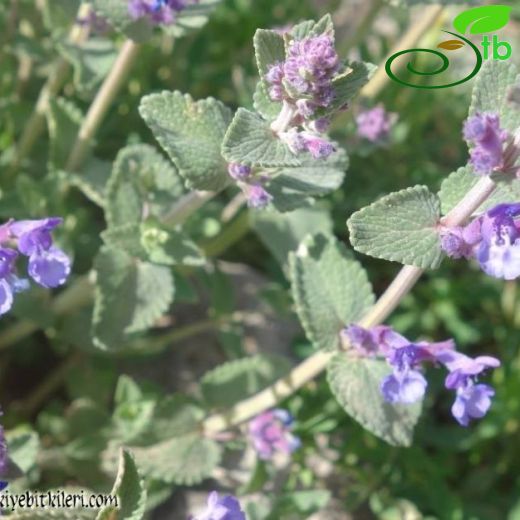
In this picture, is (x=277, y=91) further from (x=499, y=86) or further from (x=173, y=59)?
(x=173, y=59)

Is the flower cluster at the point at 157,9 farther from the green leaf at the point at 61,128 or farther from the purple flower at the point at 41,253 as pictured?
the purple flower at the point at 41,253

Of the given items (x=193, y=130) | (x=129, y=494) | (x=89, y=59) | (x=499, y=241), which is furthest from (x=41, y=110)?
(x=499, y=241)

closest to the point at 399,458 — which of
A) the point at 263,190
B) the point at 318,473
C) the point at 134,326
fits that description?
the point at 318,473

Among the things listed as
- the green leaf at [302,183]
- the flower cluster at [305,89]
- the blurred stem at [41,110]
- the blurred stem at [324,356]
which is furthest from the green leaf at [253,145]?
the blurred stem at [41,110]

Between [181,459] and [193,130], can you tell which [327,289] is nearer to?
[193,130]

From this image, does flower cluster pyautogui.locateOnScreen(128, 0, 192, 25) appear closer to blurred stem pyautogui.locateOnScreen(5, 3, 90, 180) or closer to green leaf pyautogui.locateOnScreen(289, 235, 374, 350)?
blurred stem pyautogui.locateOnScreen(5, 3, 90, 180)
